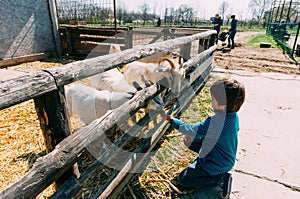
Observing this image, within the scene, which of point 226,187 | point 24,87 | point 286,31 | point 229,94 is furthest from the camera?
point 286,31

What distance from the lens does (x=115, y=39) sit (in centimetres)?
838

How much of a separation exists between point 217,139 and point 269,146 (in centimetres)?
162

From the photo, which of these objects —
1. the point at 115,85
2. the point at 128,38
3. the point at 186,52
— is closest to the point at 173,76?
the point at 115,85

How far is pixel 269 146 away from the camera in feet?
10.3

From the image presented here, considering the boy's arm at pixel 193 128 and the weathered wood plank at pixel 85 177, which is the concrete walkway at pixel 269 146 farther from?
the weathered wood plank at pixel 85 177

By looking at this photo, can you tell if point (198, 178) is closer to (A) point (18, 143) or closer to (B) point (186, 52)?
(A) point (18, 143)

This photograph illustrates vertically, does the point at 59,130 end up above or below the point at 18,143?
above

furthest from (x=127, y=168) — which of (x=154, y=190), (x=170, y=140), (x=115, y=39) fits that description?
(x=115, y=39)

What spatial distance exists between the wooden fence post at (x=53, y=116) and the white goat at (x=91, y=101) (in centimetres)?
125

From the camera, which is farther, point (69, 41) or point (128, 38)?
point (69, 41)

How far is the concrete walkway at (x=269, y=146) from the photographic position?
7.88 ft

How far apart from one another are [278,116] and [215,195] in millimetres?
2677

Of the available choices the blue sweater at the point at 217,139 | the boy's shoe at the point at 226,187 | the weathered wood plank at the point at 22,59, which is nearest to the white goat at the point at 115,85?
the blue sweater at the point at 217,139

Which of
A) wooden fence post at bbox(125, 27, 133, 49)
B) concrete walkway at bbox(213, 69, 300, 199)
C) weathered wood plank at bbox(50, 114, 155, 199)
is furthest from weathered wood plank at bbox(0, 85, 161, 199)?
wooden fence post at bbox(125, 27, 133, 49)
